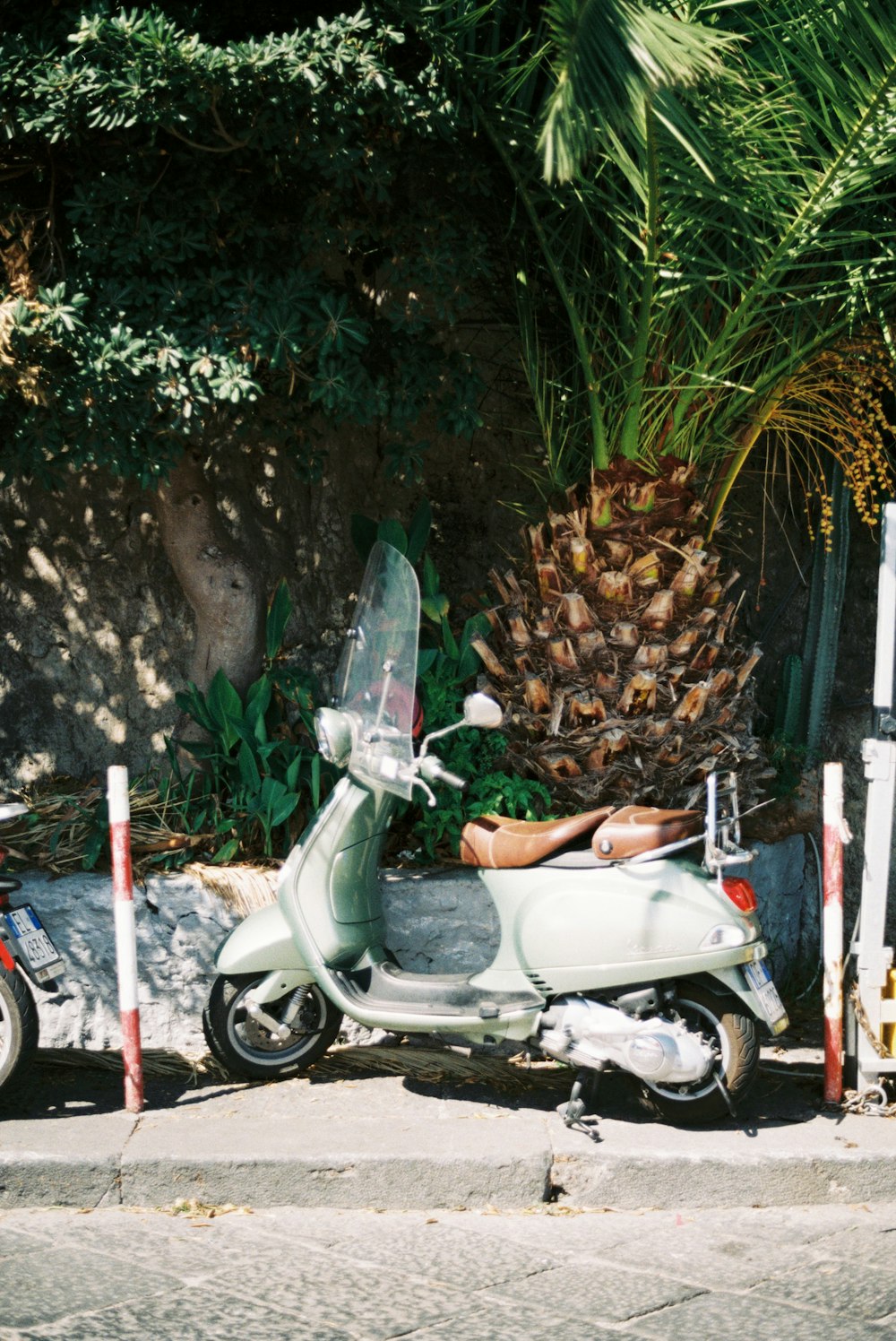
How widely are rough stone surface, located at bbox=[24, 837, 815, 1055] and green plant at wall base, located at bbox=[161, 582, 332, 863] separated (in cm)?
30

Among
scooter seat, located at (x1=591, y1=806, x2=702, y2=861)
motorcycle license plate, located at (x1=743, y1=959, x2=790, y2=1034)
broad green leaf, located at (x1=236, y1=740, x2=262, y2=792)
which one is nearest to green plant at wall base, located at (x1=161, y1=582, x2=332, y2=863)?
broad green leaf, located at (x1=236, y1=740, x2=262, y2=792)

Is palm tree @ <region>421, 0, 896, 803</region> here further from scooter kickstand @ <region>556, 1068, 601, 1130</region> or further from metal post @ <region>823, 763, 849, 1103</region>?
scooter kickstand @ <region>556, 1068, 601, 1130</region>

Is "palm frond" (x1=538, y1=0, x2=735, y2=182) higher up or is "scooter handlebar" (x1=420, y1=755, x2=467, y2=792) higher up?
"palm frond" (x1=538, y1=0, x2=735, y2=182)

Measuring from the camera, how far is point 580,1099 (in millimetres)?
4480

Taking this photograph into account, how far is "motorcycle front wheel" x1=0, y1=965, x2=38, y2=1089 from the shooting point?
177 inches

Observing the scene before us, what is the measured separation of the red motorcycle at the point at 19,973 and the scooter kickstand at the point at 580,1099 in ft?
5.83

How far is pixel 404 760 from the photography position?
463 centimetres

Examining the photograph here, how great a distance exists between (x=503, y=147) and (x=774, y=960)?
11.8 ft

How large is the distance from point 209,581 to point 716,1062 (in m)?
3.02

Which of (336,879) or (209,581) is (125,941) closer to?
(336,879)

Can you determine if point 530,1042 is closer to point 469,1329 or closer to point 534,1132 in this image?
point 534,1132

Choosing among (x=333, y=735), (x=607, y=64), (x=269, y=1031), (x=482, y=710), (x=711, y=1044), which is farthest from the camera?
(x=269, y=1031)

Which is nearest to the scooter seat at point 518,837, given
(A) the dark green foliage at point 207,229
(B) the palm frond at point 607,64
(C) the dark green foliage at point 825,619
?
(A) the dark green foliage at point 207,229

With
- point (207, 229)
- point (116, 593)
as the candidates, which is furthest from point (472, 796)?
point (207, 229)
